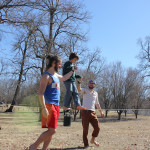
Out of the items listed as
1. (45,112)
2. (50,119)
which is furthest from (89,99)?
(45,112)

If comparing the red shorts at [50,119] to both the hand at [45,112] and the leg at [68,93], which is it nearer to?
the hand at [45,112]

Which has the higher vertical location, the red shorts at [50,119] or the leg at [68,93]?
the leg at [68,93]

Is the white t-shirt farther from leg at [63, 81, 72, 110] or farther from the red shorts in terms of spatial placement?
the red shorts

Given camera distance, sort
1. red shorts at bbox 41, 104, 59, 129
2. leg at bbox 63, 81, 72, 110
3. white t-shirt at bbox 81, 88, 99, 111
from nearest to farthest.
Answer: red shorts at bbox 41, 104, 59, 129, leg at bbox 63, 81, 72, 110, white t-shirt at bbox 81, 88, 99, 111

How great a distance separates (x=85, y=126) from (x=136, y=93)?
82.6ft

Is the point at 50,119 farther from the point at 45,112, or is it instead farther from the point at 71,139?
the point at 71,139

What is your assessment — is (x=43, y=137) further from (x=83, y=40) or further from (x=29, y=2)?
(x=83, y=40)

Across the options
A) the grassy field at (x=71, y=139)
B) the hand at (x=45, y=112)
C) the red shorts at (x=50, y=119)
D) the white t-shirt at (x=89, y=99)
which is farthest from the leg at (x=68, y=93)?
the grassy field at (x=71, y=139)

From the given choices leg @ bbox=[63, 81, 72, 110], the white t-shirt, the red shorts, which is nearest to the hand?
the red shorts

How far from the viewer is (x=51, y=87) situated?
143 inches

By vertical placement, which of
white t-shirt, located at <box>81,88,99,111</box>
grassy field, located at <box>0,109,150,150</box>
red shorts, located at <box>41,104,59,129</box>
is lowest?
grassy field, located at <box>0,109,150,150</box>

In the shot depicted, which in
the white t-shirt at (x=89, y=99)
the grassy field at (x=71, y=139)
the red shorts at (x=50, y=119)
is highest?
the white t-shirt at (x=89, y=99)

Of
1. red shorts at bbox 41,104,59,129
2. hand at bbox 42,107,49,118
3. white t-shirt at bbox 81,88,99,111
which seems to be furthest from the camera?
white t-shirt at bbox 81,88,99,111

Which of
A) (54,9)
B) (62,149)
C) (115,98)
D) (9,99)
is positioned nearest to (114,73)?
(115,98)
